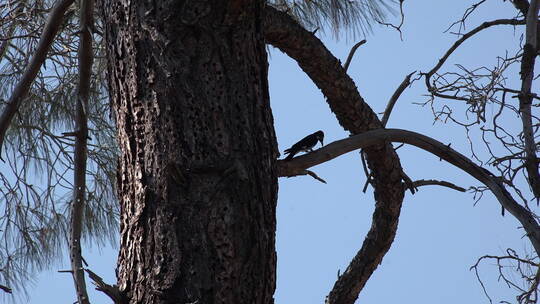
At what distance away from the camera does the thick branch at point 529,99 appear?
8.69ft

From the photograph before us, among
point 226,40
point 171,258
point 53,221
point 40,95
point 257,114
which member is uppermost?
point 40,95

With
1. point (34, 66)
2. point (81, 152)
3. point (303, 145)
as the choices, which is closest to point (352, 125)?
point (303, 145)

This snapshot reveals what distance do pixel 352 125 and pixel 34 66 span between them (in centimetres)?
124

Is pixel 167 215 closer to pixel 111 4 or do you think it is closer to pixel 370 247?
pixel 111 4

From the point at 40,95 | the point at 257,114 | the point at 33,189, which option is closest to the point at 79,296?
the point at 257,114

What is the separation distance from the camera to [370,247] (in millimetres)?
3430

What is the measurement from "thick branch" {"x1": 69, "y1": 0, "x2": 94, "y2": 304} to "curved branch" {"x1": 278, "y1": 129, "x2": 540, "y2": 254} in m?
0.60

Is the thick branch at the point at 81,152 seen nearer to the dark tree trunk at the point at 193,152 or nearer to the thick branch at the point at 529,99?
the dark tree trunk at the point at 193,152

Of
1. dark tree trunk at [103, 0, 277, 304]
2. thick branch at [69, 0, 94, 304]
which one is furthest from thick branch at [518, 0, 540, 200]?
thick branch at [69, 0, 94, 304]

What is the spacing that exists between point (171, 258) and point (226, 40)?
0.49 metres

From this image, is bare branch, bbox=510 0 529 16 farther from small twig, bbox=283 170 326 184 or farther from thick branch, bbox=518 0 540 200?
small twig, bbox=283 170 326 184

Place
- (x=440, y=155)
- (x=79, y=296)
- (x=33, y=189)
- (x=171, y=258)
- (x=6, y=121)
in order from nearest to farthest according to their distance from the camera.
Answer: (x=171, y=258) → (x=79, y=296) → (x=6, y=121) → (x=440, y=155) → (x=33, y=189)

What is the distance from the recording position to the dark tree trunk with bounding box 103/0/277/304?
65.9 inches

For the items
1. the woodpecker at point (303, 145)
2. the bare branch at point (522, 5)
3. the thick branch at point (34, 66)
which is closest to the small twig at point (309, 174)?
the woodpecker at point (303, 145)
